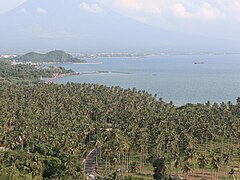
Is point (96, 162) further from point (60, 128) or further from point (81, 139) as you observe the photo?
point (60, 128)

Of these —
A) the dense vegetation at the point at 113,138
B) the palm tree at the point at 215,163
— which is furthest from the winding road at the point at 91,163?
the palm tree at the point at 215,163

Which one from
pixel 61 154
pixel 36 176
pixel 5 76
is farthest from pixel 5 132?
pixel 5 76

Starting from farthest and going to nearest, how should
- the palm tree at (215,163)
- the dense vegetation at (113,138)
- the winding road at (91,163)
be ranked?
1. the winding road at (91,163)
2. the palm tree at (215,163)
3. the dense vegetation at (113,138)

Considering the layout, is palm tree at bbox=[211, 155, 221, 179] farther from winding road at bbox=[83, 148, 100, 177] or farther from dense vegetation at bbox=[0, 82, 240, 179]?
winding road at bbox=[83, 148, 100, 177]

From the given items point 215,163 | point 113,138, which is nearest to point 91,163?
point 113,138

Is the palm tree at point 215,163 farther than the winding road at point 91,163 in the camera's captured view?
No

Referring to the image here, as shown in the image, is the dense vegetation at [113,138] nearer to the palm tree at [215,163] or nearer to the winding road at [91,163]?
the palm tree at [215,163]

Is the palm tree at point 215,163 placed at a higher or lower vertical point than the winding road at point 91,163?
higher

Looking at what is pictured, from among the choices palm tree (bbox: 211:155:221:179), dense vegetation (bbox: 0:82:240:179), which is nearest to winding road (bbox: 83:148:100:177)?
dense vegetation (bbox: 0:82:240:179)
